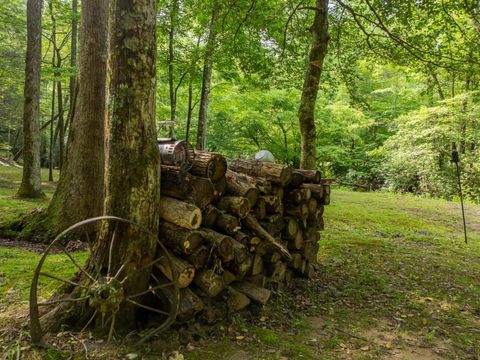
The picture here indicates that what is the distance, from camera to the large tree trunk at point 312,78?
6.48m

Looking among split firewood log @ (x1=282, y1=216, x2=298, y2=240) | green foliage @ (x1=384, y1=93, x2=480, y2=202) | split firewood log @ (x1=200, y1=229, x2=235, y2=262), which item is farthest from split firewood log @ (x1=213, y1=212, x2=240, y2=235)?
green foliage @ (x1=384, y1=93, x2=480, y2=202)

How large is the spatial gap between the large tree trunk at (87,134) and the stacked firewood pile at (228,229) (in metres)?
2.07

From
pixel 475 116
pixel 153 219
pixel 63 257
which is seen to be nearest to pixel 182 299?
pixel 153 219

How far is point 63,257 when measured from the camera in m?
4.17

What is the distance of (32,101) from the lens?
7656 mm

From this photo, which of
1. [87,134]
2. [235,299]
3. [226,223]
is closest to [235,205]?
[226,223]

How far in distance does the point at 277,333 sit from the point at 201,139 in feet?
24.8

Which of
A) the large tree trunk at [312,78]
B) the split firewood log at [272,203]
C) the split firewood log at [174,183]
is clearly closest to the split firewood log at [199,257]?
the split firewood log at [174,183]

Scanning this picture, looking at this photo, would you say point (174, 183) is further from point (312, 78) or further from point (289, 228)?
point (312, 78)

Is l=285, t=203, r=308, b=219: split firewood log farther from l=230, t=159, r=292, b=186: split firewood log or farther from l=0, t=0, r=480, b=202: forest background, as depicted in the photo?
l=0, t=0, r=480, b=202: forest background

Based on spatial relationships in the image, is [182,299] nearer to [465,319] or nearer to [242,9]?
[465,319]

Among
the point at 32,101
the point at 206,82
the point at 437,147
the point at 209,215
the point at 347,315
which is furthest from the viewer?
the point at 437,147

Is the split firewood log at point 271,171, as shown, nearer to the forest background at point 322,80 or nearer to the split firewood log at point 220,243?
the split firewood log at point 220,243

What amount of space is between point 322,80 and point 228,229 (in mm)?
6587
